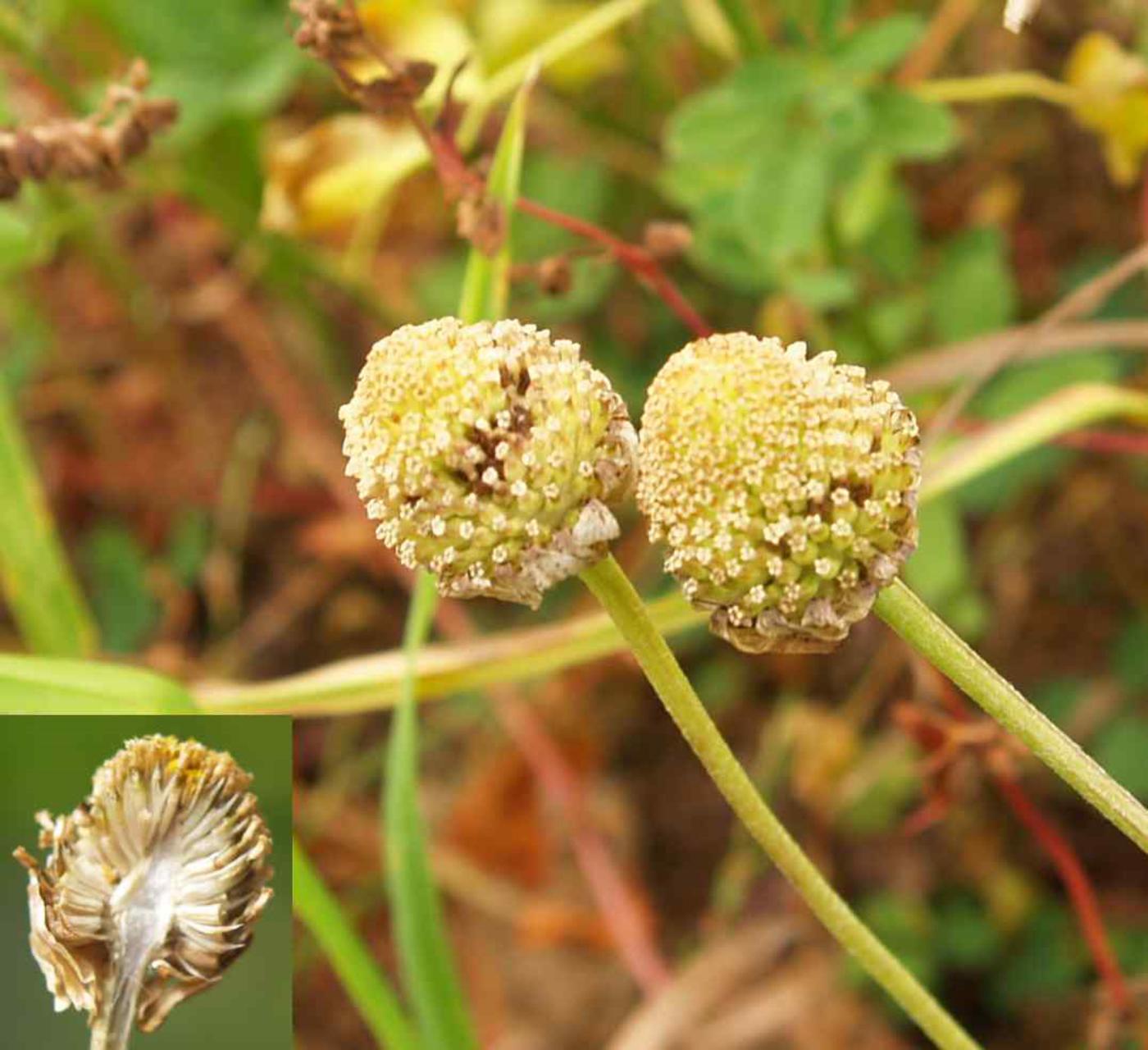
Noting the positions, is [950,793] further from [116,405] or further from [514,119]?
[116,405]

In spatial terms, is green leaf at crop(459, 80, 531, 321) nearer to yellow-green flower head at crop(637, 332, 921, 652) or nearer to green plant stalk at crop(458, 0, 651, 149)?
green plant stalk at crop(458, 0, 651, 149)

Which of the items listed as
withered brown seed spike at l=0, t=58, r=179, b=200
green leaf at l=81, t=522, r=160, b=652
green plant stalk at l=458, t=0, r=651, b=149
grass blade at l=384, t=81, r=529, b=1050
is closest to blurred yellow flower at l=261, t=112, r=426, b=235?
green plant stalk at l=458, t=0, r=651, b=149

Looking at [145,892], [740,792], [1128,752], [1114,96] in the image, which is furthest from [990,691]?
[1128,752]

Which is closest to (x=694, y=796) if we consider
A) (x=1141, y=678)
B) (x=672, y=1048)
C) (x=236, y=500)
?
(x=672, y=1048)

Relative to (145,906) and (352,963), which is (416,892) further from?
(145,906)

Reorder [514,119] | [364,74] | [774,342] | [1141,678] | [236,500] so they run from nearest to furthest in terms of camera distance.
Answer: [774,342] → [514,119] → [364,74] → [1141,678] → [236,500]
